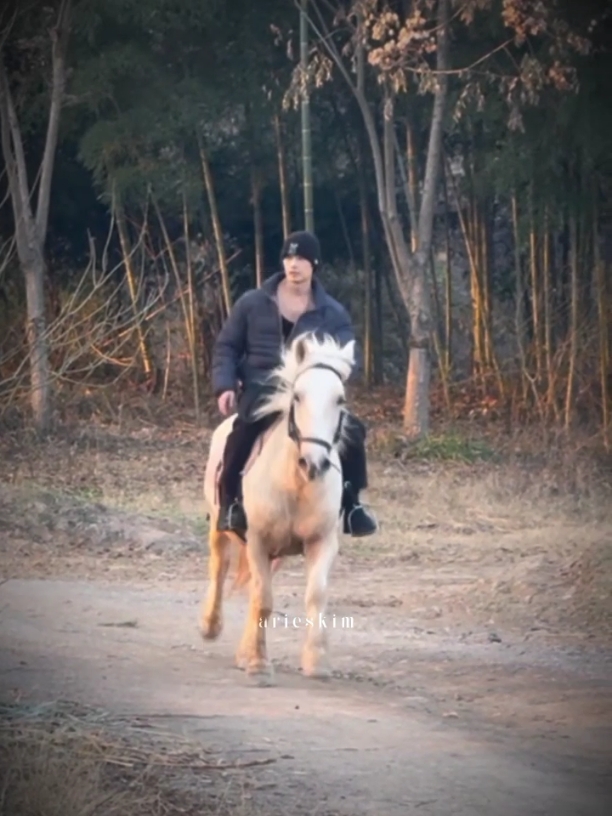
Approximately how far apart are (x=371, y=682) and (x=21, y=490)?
636cm

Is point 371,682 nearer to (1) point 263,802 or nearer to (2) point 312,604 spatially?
(2) point 312,604

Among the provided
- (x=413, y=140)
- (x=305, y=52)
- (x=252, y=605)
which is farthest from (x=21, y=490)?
(x=413, y=140)

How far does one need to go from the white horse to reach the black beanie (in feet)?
1.53

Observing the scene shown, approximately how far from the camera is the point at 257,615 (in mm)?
7223

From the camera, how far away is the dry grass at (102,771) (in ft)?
15.9

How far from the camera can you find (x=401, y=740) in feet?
19.7

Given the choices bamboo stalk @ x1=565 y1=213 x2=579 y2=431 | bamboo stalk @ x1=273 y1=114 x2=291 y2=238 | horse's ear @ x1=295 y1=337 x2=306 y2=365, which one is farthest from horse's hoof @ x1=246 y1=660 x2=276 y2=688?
bamboo stalk @ x1=273 y1=114 x2=291 y2=238

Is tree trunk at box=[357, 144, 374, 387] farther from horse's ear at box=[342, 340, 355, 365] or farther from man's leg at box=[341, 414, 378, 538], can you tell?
horse's ear at box=[342, 340, 355, 365]

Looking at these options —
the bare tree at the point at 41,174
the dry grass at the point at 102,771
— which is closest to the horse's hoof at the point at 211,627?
the dry grass at the point at 102,771

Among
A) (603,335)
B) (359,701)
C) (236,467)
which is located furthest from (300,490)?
(603,335)

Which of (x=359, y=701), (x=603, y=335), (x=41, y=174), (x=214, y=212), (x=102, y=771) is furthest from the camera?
(x=214, y=212)

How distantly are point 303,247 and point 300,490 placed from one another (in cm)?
114

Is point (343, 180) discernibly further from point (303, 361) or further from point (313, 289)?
point (303, 361)

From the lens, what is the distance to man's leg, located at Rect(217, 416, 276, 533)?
749 cm
